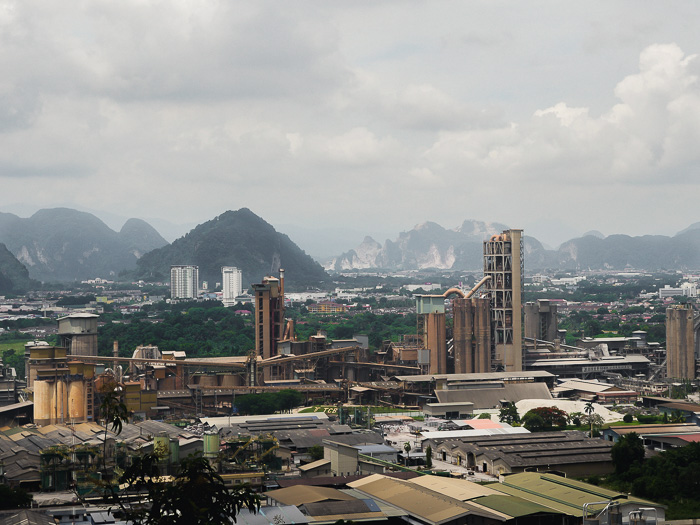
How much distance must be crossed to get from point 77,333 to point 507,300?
27640 millimetres

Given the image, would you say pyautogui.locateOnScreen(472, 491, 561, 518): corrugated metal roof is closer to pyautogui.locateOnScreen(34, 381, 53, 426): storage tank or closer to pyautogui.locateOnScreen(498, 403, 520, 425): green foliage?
pyautogui.locateOnScreen(498, 403, 520, 425): green foliage

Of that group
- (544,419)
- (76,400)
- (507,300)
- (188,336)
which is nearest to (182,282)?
(188,336)

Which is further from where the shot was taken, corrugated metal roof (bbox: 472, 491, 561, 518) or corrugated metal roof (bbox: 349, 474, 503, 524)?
corrugated metal roof (bbox: 472, 491, 561, 518)

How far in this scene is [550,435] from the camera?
4591 centimetres

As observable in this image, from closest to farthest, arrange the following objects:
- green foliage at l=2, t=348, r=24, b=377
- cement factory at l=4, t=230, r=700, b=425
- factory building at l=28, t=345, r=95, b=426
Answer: factory building at l=28, t=345, r=95, b=426 → cement factory at l=4, t=230, r=700, b=425 → green foliage at l=2, t=348, r=24, b=377

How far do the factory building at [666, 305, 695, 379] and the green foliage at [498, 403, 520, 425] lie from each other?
19264 mm

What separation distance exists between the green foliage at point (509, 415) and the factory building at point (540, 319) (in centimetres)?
2275

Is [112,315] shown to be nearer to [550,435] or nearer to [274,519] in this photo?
[550,435]

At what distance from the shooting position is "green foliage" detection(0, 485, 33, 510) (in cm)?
3256

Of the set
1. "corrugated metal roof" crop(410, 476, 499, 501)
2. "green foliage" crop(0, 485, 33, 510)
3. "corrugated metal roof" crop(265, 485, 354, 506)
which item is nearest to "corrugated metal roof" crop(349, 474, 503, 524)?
"corrugated metal roof" crop(410, 476, 499, 501)

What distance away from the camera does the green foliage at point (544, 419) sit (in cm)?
5175

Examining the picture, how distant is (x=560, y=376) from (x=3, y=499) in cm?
4606

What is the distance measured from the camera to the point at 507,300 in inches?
2655

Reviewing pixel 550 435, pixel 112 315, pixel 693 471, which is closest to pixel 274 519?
pixel 693 471
